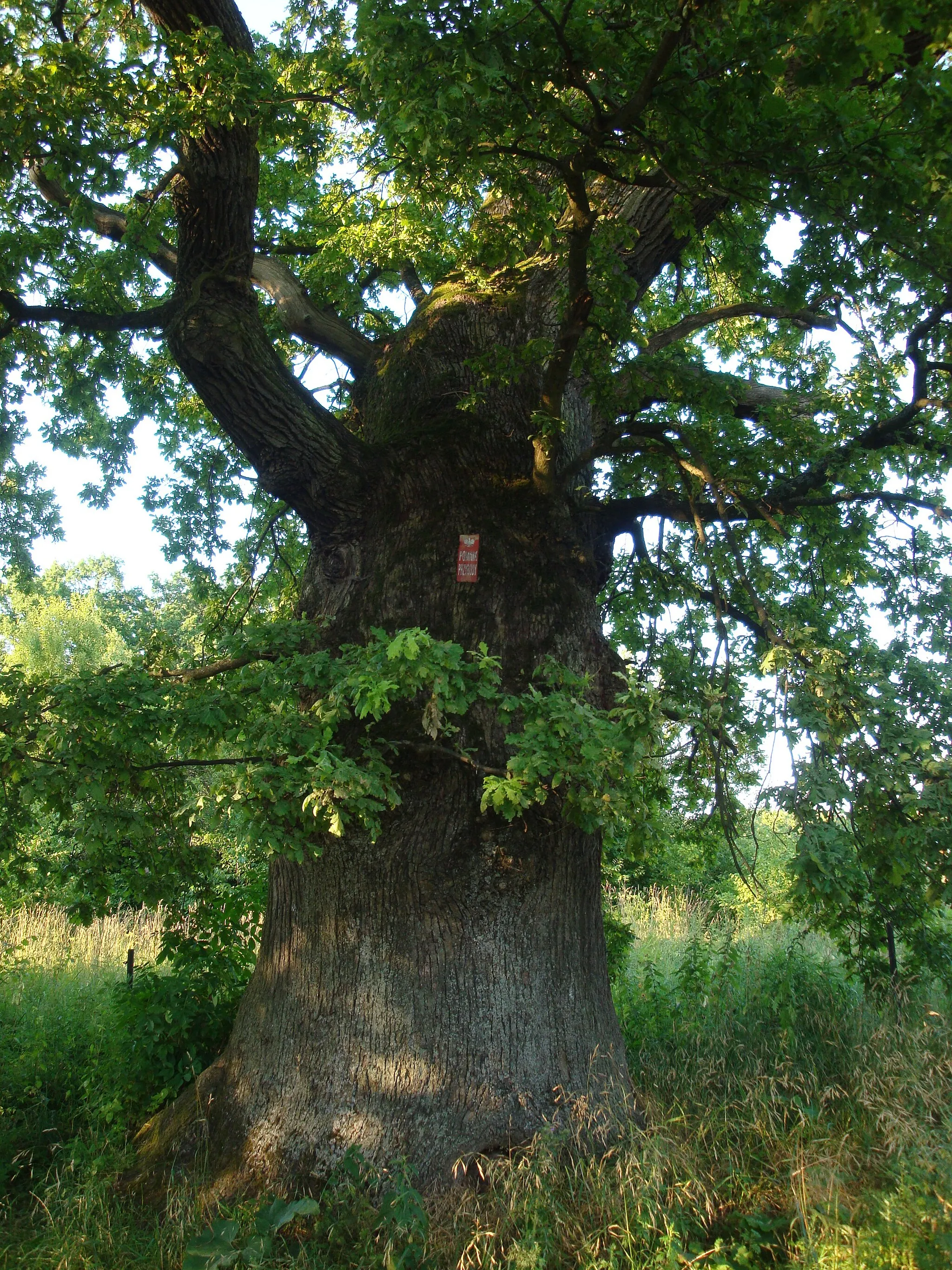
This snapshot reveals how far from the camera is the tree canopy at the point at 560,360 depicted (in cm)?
398

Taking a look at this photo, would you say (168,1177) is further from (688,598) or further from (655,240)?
(655,240)

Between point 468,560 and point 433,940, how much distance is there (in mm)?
2092

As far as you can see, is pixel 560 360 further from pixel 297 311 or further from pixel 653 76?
pixel 297 311

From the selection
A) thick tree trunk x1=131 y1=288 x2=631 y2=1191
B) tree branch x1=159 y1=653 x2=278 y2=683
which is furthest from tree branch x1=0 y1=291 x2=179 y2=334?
tree branch x1=159 y1=653 x2=278 y2=683

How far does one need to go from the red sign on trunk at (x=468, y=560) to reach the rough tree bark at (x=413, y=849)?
7cm

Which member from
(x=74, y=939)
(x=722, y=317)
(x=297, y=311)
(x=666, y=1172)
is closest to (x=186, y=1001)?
(x=666, y=1172)

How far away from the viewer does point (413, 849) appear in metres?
4.84

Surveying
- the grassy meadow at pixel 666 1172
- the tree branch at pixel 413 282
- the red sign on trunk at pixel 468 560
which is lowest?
the grassy meadow at pixel 666 1172

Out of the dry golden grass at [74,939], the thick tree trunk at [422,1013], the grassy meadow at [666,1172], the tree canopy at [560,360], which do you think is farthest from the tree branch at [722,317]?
the dry golden grass at [74,939]

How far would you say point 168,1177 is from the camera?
4.80 metres

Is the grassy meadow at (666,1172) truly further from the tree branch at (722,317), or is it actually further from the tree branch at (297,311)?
the tree branch at (297,311)

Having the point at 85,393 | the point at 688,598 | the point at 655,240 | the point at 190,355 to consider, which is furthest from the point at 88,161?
the point at 688,598

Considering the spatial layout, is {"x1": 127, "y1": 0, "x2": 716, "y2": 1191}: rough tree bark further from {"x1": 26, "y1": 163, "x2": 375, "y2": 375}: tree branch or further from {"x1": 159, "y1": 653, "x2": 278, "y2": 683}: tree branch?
{"x1": 26, "y1": 163, "x2": 375, "y2": 375}: tree branch

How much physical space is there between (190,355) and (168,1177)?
441 cm
